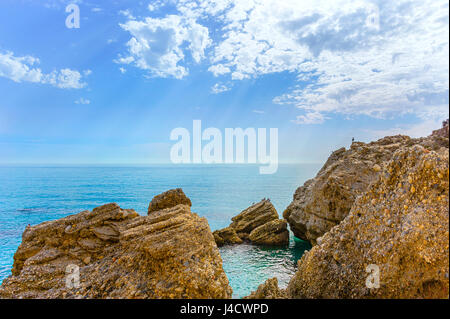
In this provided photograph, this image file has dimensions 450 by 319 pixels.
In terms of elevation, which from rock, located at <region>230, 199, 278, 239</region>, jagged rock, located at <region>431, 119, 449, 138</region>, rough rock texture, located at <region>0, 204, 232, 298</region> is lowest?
rock, located at <region>230, 199, 278, 239</region>

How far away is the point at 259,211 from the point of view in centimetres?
3556

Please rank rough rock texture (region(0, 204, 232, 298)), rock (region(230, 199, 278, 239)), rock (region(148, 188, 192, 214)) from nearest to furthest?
rough rock texture (region(0, 204, 232, 298)) < rock (region(148, 188, 192, 214)) < rock (region(230, 199, 278, 239))

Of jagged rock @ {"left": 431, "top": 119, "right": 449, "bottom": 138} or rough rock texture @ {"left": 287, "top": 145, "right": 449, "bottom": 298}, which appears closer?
rough rock texture @ {"left": 287, "top": 145, "right": 449, "bottom": 298}

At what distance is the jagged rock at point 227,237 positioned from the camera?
1215 inches

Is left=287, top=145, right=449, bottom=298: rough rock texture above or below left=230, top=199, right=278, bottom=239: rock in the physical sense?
above

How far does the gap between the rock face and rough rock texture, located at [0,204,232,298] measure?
69.2 feet

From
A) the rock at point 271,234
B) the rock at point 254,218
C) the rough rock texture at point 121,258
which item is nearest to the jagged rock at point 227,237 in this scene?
the rock at point 254,218

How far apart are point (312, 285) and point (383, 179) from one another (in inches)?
168

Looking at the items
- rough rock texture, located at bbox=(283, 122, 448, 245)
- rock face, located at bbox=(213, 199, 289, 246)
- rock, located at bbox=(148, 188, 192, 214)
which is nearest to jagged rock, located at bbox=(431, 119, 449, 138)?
rock, located at bbox=(148, 188, 192, 214)

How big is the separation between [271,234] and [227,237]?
560 centimetres

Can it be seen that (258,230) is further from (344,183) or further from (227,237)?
(344,183)

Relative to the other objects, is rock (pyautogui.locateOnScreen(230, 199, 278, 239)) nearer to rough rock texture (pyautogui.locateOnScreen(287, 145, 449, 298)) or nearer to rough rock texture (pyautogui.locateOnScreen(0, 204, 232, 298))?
rough rock texture (pyautogui.locateOnScreen(0, 204, 232, 298))

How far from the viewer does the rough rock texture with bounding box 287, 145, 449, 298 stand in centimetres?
582
